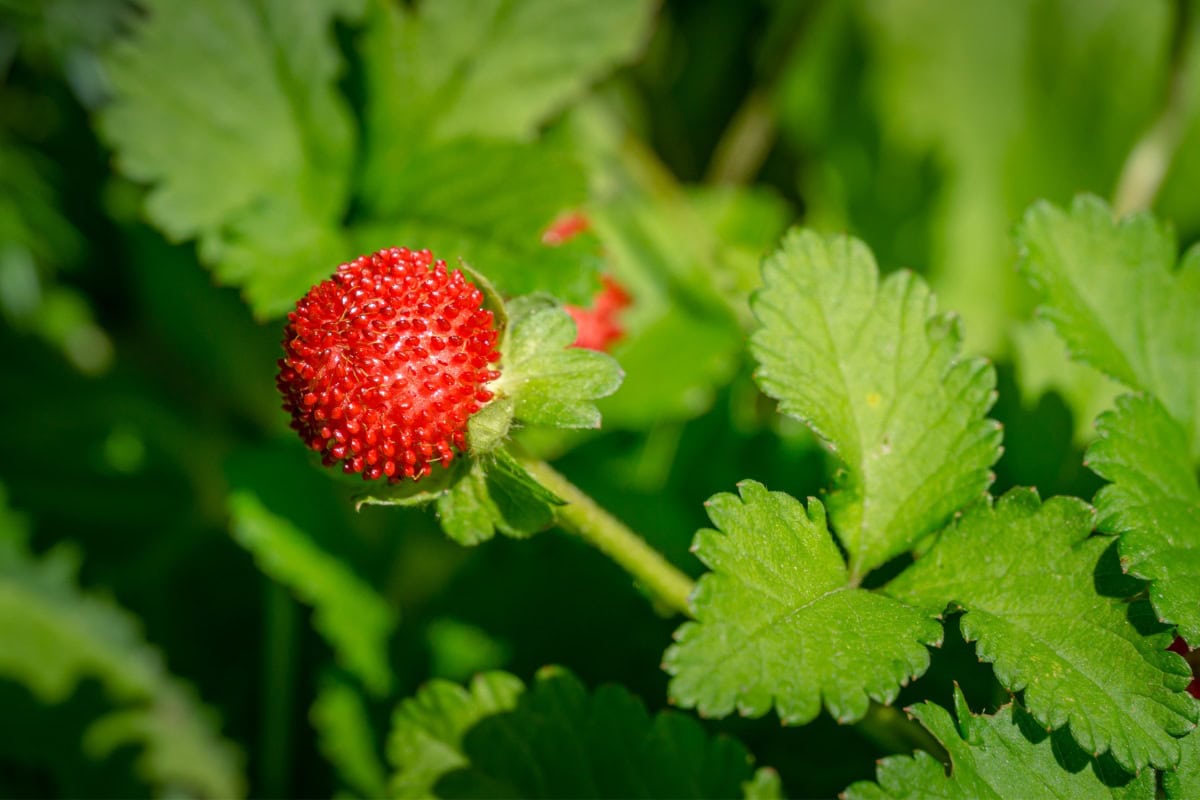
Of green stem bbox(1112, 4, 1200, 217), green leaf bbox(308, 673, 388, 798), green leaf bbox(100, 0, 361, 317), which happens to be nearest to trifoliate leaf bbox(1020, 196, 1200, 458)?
green stem bbox(1112, 4, 1200, 217)

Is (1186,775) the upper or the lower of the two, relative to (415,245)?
lower

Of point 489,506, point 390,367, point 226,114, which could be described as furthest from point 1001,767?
point 226,114

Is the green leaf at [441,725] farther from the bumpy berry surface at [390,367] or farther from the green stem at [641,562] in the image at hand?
the bumpy berry surface at [390,367]

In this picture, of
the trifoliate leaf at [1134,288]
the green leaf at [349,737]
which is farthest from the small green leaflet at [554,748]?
the trifoliate leaf at [1134,288]

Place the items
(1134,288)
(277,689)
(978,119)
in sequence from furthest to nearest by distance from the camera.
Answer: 1. (978,119)
2. (277,689)
3. (1134,288)

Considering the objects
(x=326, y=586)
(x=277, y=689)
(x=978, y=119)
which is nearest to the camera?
(x=326, y=586)

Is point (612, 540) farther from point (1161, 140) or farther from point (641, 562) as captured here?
point (1161, 140)

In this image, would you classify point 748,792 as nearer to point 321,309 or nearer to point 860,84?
point 321,309
